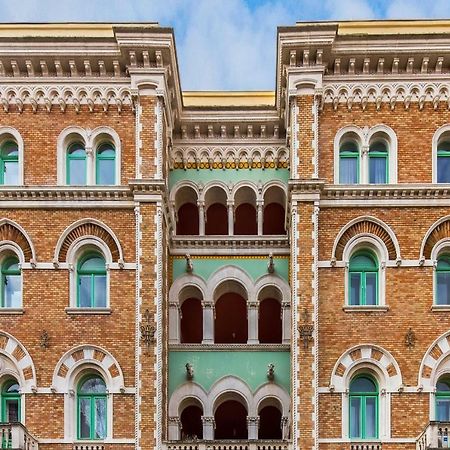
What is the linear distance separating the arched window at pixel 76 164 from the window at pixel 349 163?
876cm

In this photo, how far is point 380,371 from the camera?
32656 millimetres

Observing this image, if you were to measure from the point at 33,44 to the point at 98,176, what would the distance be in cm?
493

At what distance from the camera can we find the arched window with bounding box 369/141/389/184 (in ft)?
113

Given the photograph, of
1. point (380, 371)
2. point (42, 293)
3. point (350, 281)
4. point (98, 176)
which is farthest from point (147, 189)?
point (380, 371)

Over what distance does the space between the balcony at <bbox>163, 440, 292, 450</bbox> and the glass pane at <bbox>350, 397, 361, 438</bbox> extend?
217cm

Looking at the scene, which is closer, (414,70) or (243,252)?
(414,70)

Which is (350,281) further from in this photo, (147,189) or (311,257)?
(147,189)

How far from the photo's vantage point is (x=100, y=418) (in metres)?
32.9

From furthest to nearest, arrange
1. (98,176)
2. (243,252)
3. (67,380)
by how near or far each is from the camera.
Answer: (243,252) → (98,176) → (67,380)

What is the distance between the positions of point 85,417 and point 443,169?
14.6 metres

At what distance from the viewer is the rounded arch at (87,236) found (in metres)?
33.6

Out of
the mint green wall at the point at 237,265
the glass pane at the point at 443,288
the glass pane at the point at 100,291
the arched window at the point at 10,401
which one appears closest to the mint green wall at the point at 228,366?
the mint green wall at the point at 237,265

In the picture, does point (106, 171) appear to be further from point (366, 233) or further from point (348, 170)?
point (366, 233)

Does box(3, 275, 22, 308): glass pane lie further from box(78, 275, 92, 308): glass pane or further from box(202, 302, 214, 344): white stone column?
box(202, 302, 214, 344): white stone column
